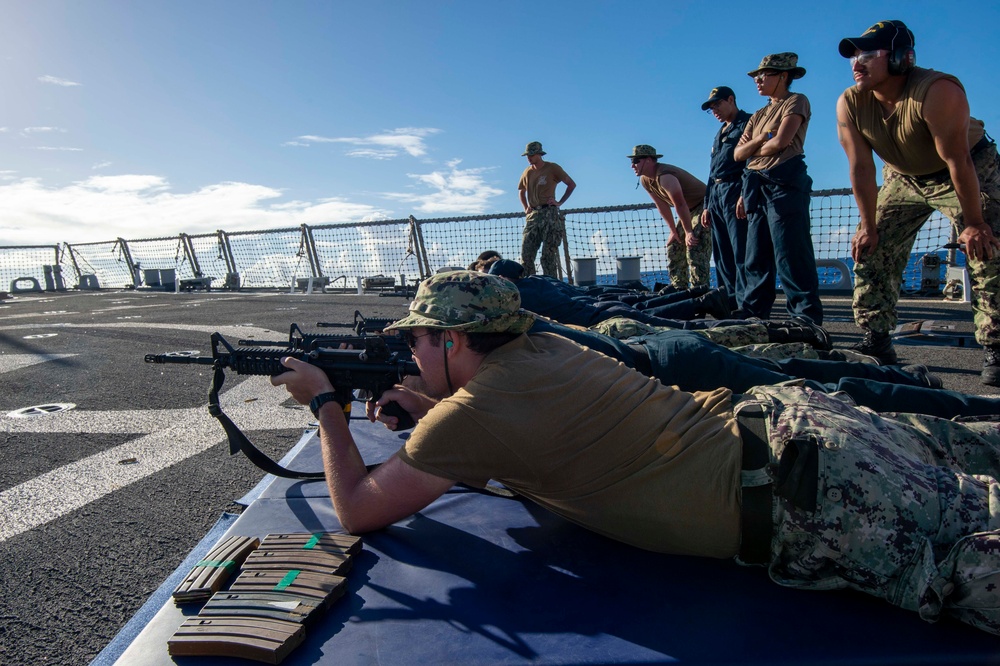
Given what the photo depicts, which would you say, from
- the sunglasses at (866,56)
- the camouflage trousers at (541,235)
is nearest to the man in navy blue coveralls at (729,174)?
the sunglasses at (866,56)

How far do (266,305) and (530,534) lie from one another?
10.5 metres

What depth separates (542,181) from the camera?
407 inches

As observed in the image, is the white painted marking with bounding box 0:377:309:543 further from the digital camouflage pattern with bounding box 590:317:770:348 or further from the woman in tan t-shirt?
the woman in tan t-shirt

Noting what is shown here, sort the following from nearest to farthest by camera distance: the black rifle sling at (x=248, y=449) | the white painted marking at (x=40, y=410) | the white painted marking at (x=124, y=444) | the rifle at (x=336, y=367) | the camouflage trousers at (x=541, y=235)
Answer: the rifle at (x=336, y=367), the black rifle sling at (x=248, y=449), the white painted marking at (x=124, y=444), the white painted marking at (x=40, y=410), the camouflage trousers at (x=541, y=235)

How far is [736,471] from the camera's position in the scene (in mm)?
1760

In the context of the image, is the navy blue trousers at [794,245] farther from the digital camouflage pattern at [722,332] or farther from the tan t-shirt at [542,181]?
the tan t-shirt at [542,181]

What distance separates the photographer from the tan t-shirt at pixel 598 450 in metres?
1.78

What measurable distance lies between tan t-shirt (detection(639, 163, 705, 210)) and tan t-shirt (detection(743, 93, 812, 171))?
6.10 ft

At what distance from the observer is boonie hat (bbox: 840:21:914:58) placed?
387 centimetres

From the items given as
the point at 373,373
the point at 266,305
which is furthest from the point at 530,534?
the point at 266,305

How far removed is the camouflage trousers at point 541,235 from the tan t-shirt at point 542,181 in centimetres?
17

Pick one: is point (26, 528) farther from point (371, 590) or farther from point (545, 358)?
point (545, 358)

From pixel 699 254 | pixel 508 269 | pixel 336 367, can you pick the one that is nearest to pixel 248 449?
pixel 336 367

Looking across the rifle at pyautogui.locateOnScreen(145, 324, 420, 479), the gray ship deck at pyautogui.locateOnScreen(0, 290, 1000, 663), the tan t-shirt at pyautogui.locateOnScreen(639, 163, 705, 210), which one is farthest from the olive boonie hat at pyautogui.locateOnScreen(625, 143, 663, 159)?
the rifle at pyautogui.locateOnScreen(145, 324, 420, 479)
